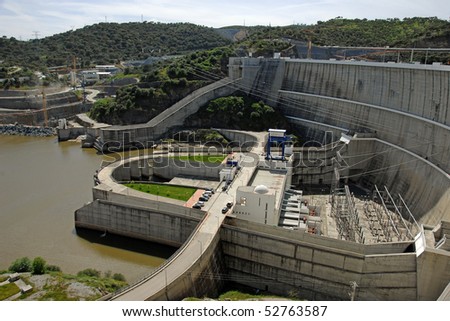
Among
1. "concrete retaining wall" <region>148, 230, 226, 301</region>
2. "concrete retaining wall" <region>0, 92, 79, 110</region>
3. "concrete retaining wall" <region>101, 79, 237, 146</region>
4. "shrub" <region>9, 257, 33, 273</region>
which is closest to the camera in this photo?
"concrete retaining wall" <region>148, 230, 226, 301</region>

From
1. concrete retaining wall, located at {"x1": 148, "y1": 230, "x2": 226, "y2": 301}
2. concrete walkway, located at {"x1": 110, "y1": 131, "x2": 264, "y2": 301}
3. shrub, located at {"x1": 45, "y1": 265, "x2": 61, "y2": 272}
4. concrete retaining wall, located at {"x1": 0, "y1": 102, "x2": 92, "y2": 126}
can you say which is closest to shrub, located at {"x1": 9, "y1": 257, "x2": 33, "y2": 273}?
shrub, located at {"x1": 45, "y1": 265, "x2": 61, "y2": 272}

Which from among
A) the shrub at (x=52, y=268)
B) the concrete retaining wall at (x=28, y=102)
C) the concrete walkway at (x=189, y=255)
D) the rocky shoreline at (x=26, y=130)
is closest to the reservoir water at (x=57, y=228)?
the shrub at (x=52, y=268)

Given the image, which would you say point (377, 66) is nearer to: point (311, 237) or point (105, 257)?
point (311, 237)

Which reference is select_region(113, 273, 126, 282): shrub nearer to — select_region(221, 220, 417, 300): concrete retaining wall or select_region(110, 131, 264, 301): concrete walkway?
select_region(110, 131, 264, 301): concrete walkway

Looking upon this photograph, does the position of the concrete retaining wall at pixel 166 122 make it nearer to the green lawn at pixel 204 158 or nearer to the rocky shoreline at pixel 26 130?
the green lawn at pixel 204 158

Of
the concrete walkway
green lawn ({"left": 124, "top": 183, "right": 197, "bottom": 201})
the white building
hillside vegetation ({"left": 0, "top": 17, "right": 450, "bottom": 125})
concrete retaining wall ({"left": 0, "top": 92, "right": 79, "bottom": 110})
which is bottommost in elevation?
the concrete walkway

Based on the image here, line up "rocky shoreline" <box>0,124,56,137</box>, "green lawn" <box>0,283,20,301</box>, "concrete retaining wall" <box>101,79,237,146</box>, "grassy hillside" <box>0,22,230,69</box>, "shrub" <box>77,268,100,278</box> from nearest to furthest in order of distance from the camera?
"green lawn" <box>0,283,20,301</box>, "shrub" <box>77,268,100,278</box>, "concrete retaining wall" <box>101,79,237,146</box>, "rocky shoreline" <box>0,124,56,137</box>, "grassy hillside" <box>0,22,230,69</box>

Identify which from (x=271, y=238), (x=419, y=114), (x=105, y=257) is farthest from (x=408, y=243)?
(x=105, y=257)

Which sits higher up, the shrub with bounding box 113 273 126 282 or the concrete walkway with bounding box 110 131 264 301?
the concrete walkway with bounding box 110 131 264 301
